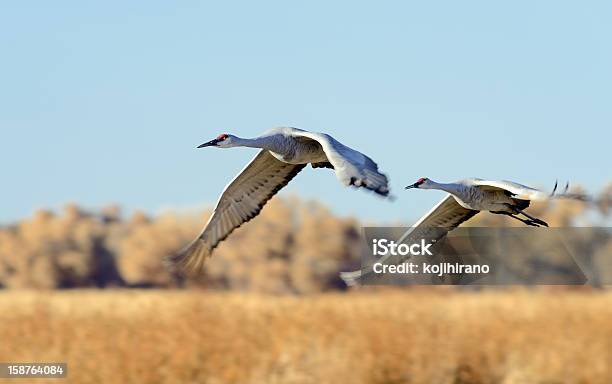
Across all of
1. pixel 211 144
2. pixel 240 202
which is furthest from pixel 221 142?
pixel 240 202

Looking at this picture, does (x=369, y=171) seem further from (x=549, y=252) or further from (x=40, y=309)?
(x=549, y=252)

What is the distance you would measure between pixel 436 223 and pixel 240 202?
1493 millimetres

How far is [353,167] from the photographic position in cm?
771

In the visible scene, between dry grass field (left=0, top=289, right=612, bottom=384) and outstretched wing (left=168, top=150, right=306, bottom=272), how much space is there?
1.15 meters

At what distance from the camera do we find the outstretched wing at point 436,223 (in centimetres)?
961

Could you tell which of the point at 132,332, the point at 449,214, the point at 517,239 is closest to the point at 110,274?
the point at 517,239

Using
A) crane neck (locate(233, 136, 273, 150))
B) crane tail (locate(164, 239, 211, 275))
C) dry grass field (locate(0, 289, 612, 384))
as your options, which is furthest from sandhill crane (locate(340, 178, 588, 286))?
dry grass field (locate(0, 289, 612, 384))

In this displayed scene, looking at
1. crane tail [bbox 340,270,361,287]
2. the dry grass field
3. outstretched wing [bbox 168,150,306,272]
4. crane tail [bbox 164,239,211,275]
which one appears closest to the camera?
crane tail [bbox 340,270,361,287]

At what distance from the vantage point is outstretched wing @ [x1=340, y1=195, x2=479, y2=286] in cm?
961

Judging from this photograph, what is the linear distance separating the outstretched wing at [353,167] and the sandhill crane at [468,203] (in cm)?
83

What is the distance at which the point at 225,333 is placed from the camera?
37.2 ft

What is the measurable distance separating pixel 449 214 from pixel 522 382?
94.1 inches

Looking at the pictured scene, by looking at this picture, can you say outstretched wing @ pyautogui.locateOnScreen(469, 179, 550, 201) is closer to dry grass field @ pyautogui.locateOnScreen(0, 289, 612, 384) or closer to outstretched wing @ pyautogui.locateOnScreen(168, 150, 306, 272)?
outstretched wing @ pyautogui.locateOnScreen(168, 150, 306, 272)

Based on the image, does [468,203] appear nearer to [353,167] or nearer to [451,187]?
[451,187]
